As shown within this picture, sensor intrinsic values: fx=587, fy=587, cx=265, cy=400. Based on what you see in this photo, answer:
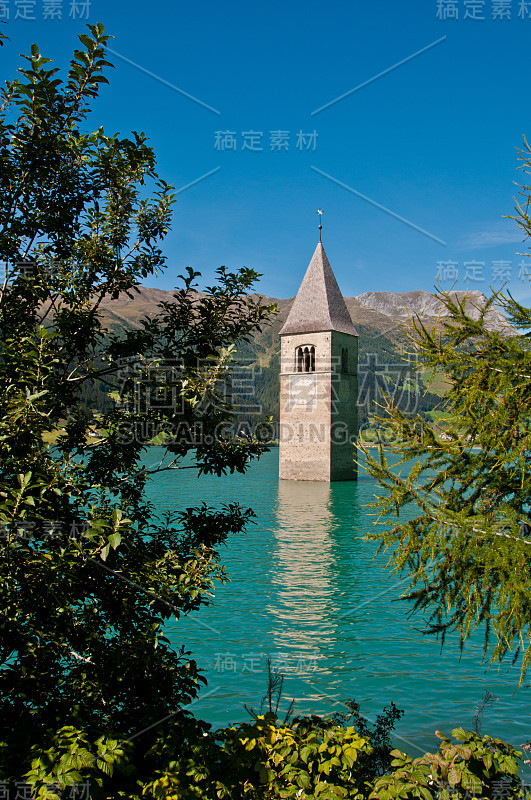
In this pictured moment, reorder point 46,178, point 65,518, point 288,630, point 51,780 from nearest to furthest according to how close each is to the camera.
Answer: point 51,780 → point 65,518 → point 46,178 → point 288,630

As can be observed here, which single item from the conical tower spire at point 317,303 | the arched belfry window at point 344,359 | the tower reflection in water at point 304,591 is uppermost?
the conical tower spire at point 317,303

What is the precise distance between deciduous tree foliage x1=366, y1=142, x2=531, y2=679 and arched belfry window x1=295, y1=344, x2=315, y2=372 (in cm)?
4413

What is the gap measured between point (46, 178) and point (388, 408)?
3469 mm

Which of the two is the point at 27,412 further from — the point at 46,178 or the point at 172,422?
the point at 46,178

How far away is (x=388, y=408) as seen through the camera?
5406 mm

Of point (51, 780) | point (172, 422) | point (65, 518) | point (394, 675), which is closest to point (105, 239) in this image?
point (172, 422)

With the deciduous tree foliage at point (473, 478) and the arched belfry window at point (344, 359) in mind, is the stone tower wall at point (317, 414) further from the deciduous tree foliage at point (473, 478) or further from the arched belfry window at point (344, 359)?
the deciduous tree foliage at point (473, 478)

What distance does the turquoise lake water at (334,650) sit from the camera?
26.9 ft

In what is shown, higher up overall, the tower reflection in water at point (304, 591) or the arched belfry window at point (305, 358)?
the arched belfry window at point (305, 358)

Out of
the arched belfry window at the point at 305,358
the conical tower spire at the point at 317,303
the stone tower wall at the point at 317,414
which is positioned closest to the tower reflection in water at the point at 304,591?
the stone tower wall at the point at 317,414

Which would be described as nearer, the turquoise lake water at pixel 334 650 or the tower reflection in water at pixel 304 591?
the turquoise lake water at pixel 334 650

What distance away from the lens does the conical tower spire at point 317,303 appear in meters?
49.2

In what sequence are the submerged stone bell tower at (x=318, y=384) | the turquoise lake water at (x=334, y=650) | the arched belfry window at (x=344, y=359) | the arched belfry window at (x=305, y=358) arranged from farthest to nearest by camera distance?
the arched belfry window at (x=344, y=359), the arched belfry window at (x=305, y=358), the submerged stone bell tower at (x=318, y=384), the turquoise lake water at (x=334, y=650)

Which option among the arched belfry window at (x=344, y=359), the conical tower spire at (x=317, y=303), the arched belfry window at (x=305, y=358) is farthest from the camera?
the arched belfry window at (x=344, y=359)
